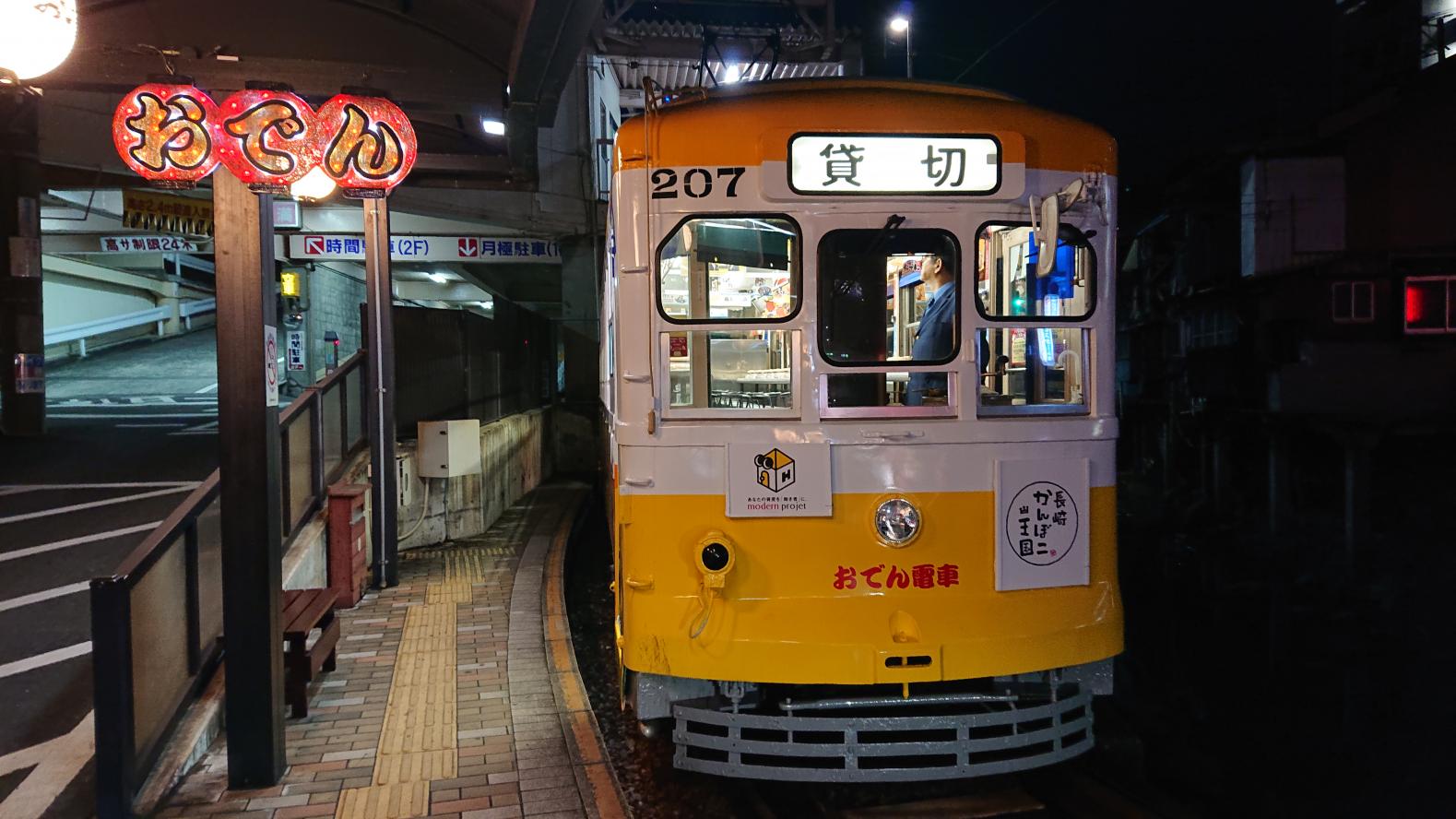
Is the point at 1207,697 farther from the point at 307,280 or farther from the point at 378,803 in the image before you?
the point at 307,280

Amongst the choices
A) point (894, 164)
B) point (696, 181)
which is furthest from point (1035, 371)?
point (696, 181)

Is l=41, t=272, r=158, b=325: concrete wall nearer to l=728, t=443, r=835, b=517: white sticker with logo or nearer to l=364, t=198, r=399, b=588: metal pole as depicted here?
l=364, t=198, r=399, b=588: metal pole

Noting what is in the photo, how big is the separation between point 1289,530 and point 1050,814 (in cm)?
1269

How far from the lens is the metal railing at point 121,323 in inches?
1168

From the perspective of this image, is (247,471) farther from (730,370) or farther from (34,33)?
(730,370)

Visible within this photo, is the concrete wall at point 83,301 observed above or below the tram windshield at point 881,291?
above

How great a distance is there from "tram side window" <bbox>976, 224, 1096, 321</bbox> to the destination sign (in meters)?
0.28

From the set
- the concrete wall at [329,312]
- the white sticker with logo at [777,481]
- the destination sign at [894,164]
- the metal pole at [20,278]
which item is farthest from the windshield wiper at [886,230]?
the concrete wall at [329,312]

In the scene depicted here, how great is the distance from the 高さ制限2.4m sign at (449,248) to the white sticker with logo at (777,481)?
15.7 meters

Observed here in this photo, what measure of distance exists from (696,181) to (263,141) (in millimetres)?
2153

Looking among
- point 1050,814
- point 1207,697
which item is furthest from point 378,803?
point 1207,697

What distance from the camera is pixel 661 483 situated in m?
4.08

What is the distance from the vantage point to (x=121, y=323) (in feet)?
107

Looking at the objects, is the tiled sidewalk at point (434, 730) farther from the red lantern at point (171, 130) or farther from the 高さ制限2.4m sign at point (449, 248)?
the 高さ制限2.4m sign at point (449, 248)
